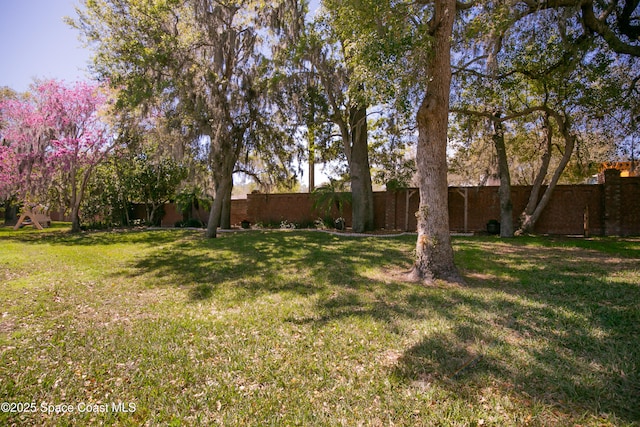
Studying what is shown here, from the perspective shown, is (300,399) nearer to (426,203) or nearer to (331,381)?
(331,381)

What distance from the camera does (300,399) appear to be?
2.39 metres

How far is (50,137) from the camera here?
13.1 m

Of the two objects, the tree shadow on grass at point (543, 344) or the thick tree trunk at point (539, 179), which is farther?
the thick tree trunk at point (539, 179)

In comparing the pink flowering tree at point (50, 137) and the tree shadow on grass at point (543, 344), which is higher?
the pink flowering tree at point (50, 137)

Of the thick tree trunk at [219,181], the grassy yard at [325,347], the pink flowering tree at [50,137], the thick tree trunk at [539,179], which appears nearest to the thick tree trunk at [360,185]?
the thick tree trunk at [219,181]

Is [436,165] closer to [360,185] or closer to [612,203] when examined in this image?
[360,185]

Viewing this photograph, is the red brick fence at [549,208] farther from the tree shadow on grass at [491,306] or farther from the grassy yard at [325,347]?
the grassy yard at [325,347]

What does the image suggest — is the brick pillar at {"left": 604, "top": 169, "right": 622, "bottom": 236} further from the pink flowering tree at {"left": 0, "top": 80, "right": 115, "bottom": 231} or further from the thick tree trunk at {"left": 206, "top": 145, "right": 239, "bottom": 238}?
the pink flowering tree at {"left": 0, "top": 80, "right": 115, "bottom": 231}

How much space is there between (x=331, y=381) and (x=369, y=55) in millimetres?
5542

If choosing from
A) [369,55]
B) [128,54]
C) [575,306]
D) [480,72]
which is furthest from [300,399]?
[128,54]

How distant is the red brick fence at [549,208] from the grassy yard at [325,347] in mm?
5857

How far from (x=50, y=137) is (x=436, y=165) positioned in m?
14.8

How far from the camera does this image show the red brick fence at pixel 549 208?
10867 millimetres

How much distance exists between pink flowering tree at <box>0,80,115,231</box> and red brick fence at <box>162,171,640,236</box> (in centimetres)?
958
